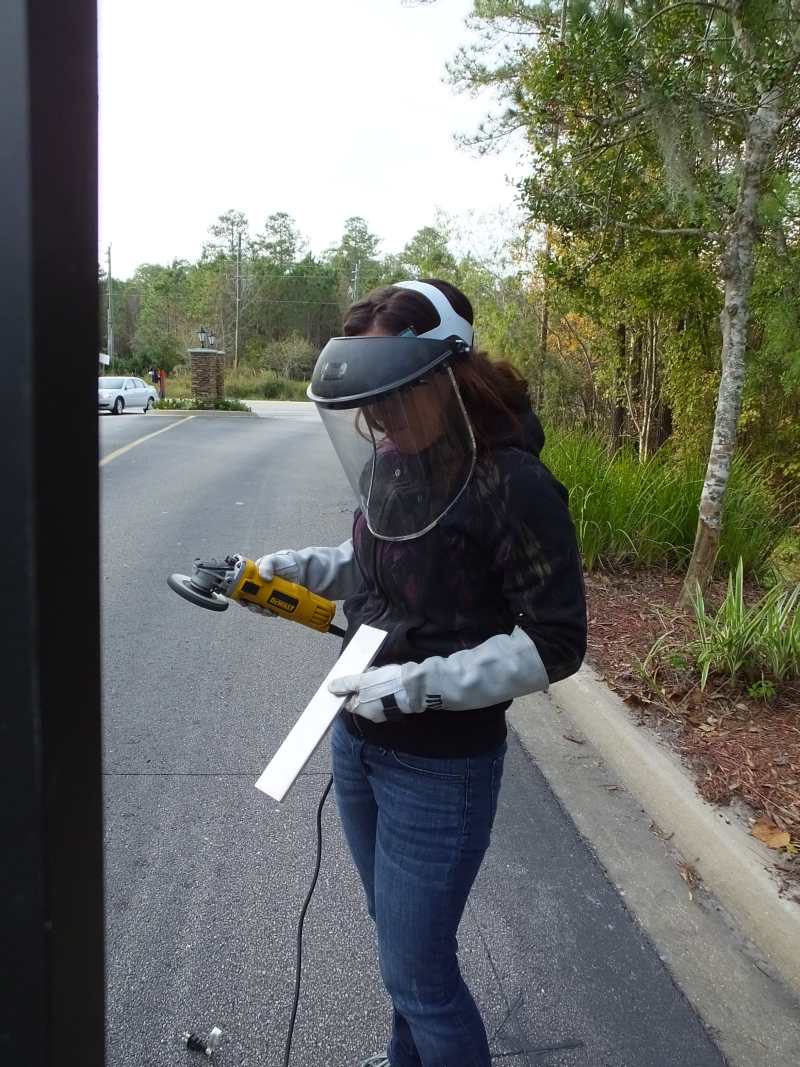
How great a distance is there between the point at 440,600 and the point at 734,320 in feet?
14.1

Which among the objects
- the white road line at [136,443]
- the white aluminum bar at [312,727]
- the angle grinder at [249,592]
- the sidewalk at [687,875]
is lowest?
the white road line at [136,443]

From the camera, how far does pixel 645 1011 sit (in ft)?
7.50

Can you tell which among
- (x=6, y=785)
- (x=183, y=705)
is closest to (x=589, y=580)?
(x=183, y=705)

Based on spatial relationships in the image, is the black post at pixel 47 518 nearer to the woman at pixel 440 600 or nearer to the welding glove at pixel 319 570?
the woman at pixel 440 600

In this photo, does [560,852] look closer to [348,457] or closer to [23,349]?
[348,457]

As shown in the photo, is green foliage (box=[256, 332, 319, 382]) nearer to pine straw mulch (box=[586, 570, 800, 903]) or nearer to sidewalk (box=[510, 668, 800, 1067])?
pine straw mulch (box=[586, 570, 800, 903])

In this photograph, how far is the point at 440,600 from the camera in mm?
1614

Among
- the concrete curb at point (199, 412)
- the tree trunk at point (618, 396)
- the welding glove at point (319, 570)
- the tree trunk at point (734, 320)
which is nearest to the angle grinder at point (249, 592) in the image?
the welding glove at point (319, 570)

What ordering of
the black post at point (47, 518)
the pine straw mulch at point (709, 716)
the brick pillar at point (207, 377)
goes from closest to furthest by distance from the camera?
the black post at point (47, 518), the pine straw mulch at point (709, 716), the brick pillar at point (207, 377)

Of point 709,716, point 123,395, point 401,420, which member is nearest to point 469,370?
point 401,420

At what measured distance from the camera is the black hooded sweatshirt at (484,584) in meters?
1.51

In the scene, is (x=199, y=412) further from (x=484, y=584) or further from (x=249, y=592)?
(x=484, y=584)

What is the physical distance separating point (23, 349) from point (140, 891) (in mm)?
2626

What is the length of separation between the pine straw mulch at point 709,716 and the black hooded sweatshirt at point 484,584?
64.8 inches
